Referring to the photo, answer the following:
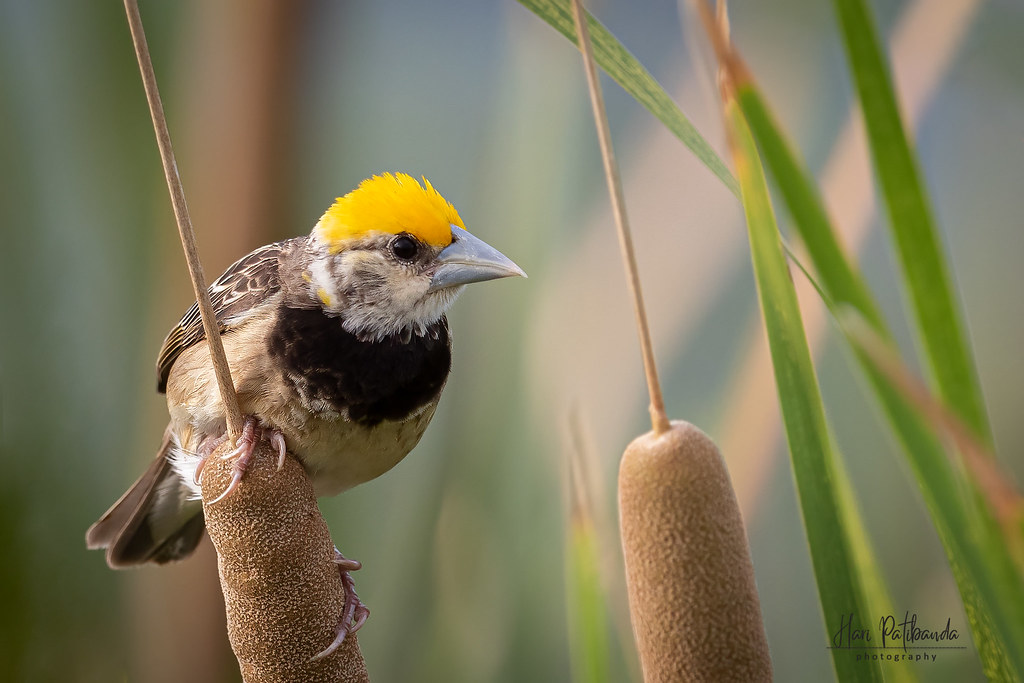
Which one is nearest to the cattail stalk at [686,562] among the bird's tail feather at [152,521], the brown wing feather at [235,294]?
the brown wing feather at [235,294]

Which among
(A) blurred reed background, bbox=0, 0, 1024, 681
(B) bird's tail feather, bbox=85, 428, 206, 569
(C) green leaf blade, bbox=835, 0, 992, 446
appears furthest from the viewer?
(A) blurred reed background, bbox=0, 0, 1024, 681

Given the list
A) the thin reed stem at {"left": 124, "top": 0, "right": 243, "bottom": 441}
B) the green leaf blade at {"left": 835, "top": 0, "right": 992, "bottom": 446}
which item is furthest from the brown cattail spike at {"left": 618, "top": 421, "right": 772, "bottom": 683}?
the thin reed stem at {"left": 124, "top": 0, "right": 243, "bottom": 441}

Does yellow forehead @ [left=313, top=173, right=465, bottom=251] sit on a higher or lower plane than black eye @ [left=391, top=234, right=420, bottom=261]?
higher

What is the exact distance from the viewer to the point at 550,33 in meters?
1.54

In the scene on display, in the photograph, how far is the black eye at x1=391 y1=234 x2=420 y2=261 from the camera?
37.7 inches

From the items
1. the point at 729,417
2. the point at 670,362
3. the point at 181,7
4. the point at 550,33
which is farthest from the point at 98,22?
the point at 729,417

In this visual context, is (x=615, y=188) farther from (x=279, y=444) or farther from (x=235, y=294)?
(x=235, y=294)

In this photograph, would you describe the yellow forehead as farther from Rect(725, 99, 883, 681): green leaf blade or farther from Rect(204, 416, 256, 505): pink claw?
Rect(725, 99, 883, 681): green leaf blade

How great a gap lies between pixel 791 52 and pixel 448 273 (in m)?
1.16

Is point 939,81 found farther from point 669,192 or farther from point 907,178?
point 907,178

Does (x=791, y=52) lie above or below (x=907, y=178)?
above

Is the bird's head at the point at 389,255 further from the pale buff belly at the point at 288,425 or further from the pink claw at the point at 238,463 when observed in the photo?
the pink claw at the point at 238,463

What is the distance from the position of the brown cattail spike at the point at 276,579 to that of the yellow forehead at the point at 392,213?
14.5 inches

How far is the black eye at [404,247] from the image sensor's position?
96 cm
